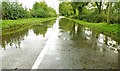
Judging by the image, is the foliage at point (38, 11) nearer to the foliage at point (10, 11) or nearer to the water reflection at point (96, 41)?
the foliage at point (10, 11)

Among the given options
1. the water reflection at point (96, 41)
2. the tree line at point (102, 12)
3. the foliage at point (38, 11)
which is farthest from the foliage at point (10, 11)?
the foliage at point (38, 11)

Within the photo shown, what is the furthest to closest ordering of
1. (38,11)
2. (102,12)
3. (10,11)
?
(38,11), (102,12), (10,11)

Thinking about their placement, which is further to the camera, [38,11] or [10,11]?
[38,11]

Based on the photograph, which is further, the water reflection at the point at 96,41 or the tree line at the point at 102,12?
the tree line at the point at 102,12

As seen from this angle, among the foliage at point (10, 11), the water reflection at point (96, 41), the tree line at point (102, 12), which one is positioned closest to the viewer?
the water reflection at point (96, 41)

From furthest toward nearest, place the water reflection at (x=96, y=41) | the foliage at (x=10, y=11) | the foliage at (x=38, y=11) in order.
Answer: the foliage at (x=38, y=11) < the foliage at (x=10, y=11) < the water reflection at (x=96, y=41)

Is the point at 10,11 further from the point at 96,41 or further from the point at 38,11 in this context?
the point at 38,11

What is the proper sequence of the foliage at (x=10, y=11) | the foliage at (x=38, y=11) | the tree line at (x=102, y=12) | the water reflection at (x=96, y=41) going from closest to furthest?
1. the water reflection at (x=96, y=41)
2. the tree line at (x=102, y=12)
3. the foliage at (x=10, y=11)
4. the foliage at (x=38, y=11)

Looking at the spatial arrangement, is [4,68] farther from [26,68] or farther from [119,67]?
[119,67]

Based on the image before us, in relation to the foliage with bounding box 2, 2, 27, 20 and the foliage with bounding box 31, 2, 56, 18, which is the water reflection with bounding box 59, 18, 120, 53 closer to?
the foliage with bounding box 2, 2, 27, 20

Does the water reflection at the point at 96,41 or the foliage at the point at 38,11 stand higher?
the foliage at the point at 38,11

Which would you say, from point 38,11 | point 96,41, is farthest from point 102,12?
point 96,41

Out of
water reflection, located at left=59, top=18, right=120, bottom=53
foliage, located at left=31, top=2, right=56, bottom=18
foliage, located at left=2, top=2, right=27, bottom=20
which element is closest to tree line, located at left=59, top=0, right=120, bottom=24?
water reflection, located at left=59, top=18, right=120, bottom=53

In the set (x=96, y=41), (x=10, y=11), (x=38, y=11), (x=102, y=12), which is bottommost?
(x=96, y=41)
